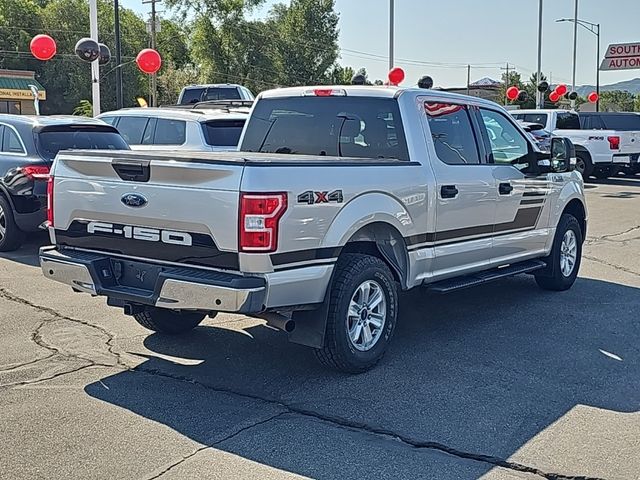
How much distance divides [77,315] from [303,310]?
279 centimetres

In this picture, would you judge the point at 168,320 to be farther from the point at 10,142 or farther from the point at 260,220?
the point at 10,142

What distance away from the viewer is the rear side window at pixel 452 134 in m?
6.35

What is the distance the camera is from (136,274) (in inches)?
204

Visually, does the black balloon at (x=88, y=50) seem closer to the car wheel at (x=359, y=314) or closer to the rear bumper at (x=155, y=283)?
the rear bumper at (x=155, y=283)

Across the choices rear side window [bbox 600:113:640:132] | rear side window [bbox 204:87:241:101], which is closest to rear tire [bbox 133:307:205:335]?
rear side window [bbox 204:87:241:101]

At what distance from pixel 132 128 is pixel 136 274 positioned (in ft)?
24.5

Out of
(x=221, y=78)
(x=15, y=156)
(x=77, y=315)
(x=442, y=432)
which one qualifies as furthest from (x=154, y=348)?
(x=221, y=78)

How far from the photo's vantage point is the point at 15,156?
32.7 ft

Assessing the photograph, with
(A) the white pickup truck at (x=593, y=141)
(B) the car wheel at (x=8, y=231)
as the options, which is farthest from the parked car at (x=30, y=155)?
(A) the white pickup truck at (x=593, y=141)

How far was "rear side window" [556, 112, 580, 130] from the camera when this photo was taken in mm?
21984

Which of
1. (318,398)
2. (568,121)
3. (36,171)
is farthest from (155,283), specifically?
(568,121)

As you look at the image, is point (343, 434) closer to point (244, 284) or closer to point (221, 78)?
point (244, 284)

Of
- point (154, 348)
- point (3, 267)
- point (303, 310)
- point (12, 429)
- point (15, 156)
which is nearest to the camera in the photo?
point (12, 429)

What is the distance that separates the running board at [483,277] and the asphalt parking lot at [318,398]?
1.31 feet
